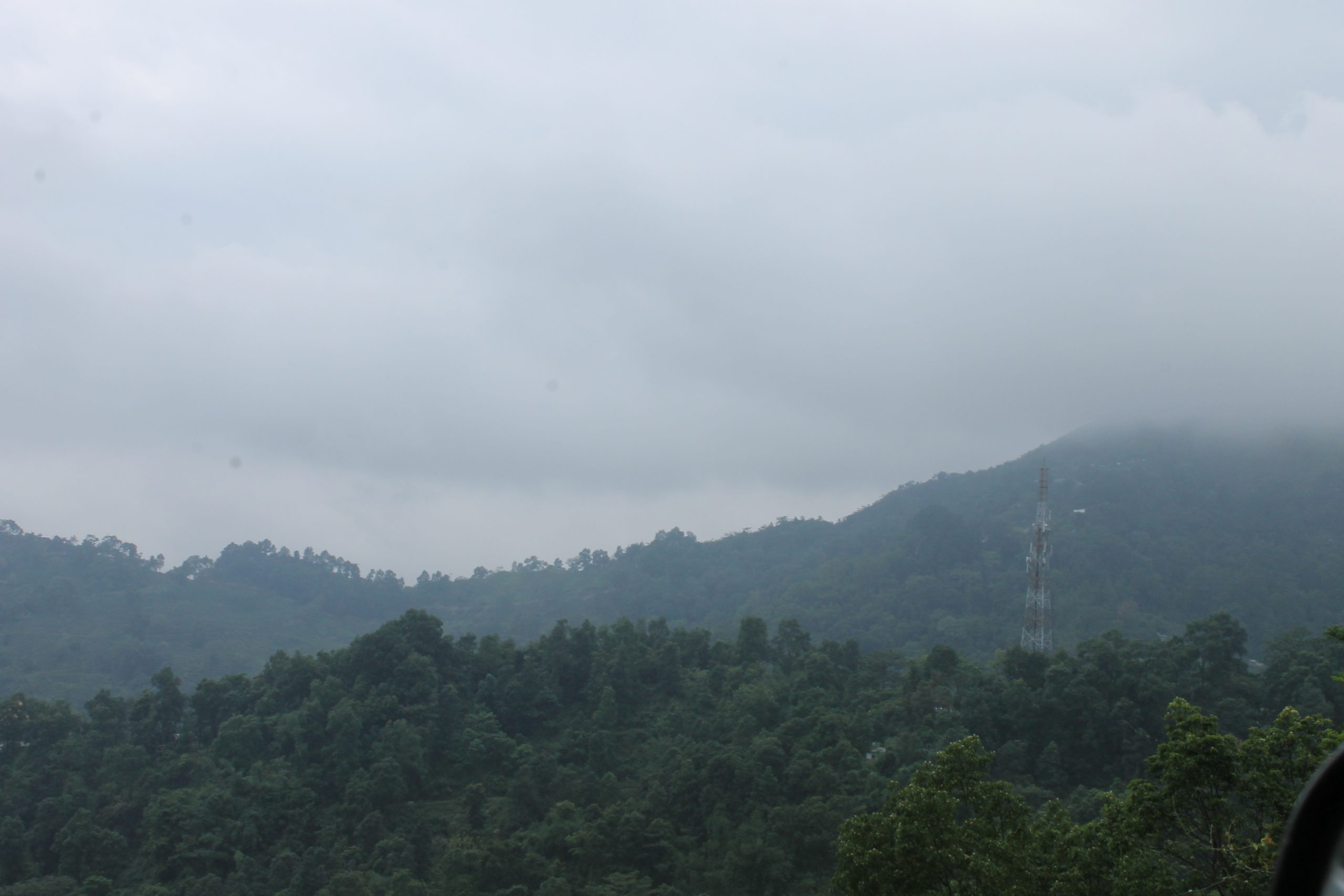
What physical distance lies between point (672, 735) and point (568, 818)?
27.2 ft

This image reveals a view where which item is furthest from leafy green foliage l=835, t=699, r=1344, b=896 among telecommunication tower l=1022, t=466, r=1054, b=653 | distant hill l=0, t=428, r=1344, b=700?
distant hill l=0, t=428, r=1344, b=700

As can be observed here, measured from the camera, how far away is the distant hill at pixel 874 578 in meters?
65.8

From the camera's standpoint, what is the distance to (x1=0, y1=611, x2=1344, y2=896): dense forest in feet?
92.6

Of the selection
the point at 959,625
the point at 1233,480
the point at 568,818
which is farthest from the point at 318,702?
the point at 1233,480

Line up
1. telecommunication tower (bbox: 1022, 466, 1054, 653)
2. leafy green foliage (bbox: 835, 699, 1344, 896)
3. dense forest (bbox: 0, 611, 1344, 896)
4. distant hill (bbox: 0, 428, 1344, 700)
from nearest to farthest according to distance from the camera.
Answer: leafy green foliage (bbox: 835, 699, 1344, 896), dense forest (bbox: 0, 611, 1344, 896), telecommunication tower (bbox: 1022, 466, 1054, 653), distant hill (bbox: 0, 428, 1344, 700)

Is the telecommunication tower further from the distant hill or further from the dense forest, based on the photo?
the distant hill

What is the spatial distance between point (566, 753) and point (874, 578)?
41.6m

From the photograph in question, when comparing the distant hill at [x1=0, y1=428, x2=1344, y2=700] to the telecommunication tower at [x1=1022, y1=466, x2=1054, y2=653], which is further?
the distant hill at [x1=0, y1=428, x2=1344, y2=700]

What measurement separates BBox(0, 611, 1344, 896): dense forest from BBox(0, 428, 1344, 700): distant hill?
2582 cm

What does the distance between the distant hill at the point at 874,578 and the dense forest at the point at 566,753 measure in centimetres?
2582

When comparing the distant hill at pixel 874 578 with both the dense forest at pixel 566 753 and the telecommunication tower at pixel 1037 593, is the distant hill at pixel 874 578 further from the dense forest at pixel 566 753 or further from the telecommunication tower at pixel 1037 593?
the dense forest at pixel 566 753

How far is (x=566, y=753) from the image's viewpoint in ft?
122

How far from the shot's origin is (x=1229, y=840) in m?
11.9

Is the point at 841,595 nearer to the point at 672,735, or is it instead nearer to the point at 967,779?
the point at 672,735
